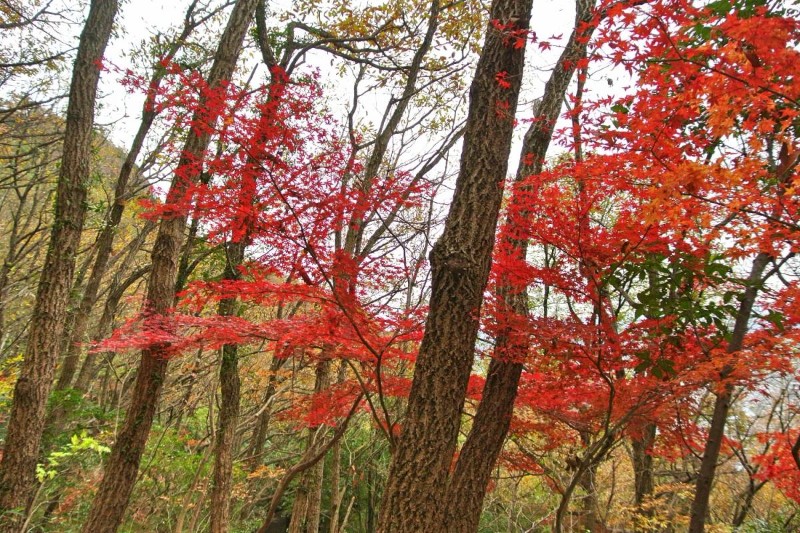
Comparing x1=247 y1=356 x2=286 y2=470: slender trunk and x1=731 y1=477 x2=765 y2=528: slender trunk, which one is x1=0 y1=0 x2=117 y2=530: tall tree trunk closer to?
x1=247 y1=356 x2=286 y2=470: slender trunk

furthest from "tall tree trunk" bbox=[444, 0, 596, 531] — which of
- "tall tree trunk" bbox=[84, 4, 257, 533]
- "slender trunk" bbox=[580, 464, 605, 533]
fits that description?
"tall tree trunk" bbox=[84, 4, 257, 533]

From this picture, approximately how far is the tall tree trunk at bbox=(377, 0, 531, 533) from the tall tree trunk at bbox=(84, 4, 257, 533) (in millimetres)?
2567

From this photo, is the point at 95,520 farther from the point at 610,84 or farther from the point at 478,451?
the point at 610,84

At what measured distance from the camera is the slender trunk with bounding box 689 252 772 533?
2912 millimetres

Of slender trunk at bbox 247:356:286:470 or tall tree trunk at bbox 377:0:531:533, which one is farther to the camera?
slender trunk at bbox 247:356:286:470

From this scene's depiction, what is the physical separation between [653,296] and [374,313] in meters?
2.61

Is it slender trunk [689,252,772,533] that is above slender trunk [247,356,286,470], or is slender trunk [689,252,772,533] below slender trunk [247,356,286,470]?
above

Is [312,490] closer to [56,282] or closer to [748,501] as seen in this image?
[56,282]

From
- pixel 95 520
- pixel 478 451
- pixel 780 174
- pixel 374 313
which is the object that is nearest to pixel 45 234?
pixel 95 520

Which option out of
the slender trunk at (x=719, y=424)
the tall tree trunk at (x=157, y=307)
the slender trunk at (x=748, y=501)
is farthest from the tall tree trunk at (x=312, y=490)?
the slender trunk at (x=748, y=501)

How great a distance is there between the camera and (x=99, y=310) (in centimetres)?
1684

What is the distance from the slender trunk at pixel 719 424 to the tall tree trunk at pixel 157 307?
4396 mm

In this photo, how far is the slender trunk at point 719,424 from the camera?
291 cm

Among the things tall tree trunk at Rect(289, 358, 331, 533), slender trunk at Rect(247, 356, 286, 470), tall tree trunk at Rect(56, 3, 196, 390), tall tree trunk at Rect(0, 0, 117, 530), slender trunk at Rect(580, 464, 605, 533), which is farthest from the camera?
slender trunk at Rect(247, 356, 286, 470)
